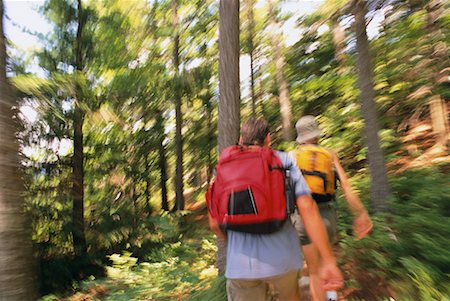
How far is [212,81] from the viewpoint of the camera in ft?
55.1

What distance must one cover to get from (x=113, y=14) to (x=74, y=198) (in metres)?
6.50

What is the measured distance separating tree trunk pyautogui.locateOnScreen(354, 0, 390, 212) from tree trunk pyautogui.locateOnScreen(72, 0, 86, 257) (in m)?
8.35

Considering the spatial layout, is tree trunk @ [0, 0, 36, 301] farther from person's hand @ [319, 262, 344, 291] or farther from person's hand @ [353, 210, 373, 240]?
person's hand @ [353, 210, 373, 240]

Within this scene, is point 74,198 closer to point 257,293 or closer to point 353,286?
point 353,286

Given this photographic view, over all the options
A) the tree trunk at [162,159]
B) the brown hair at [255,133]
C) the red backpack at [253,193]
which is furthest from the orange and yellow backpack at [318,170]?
the tree trunk at [162,159]

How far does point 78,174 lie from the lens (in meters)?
13.0

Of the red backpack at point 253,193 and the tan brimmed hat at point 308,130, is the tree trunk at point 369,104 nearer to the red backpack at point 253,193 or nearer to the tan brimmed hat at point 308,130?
the tan brimmed hat at point 308,130

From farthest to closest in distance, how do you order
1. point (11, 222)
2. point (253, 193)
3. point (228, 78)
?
point (228, 78), point (11, 222), point (253, 193)

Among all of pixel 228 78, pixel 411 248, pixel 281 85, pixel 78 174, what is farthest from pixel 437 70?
pixel 78 174

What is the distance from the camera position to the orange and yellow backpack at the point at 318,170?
3242 mm

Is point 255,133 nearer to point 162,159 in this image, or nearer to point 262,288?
point 262,288

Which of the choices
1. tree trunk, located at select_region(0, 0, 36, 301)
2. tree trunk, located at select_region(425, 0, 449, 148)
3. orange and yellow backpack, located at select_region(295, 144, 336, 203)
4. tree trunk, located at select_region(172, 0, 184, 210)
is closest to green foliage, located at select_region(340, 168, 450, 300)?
orange and yellow backpack, located at select_region(295, 144, 336, 203)

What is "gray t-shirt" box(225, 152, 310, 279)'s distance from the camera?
7.01 feet

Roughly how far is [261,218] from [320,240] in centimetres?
34
